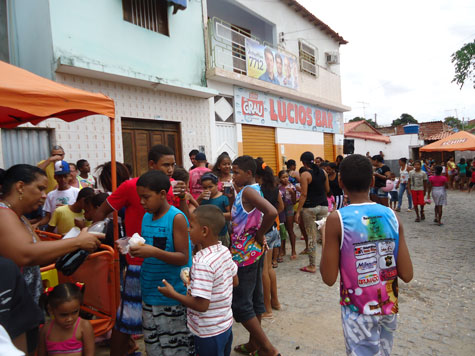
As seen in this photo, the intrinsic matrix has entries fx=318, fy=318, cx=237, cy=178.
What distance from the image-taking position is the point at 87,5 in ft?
22.5

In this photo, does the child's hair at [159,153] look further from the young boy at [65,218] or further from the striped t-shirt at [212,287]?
the young boy at [65,218]

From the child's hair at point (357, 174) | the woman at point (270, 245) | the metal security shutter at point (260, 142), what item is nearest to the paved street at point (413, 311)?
the woman at point (270, 245)

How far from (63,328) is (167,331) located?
2.31 ft

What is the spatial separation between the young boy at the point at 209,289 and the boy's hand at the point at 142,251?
0.22 m

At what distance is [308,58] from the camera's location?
48.8 feet

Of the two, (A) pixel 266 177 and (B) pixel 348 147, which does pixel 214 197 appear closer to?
(A) pixel 266 177

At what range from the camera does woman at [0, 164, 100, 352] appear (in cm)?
167

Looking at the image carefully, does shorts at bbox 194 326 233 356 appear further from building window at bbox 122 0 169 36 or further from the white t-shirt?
building window at bbox 122 0 169 36

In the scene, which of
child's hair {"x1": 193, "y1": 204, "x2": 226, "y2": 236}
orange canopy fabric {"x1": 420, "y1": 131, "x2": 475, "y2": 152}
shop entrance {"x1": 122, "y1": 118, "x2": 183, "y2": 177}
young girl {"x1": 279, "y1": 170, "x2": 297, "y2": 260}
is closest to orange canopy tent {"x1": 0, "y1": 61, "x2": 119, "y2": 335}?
child's hair {"x1": 193, "y1": 204, "x2": 226, "y2": 236}

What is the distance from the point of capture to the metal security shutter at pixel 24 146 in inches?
241

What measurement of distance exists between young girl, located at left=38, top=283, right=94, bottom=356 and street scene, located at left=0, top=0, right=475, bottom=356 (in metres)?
0.01

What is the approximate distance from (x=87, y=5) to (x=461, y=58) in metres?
12.9

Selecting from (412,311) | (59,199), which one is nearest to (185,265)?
(59,199)

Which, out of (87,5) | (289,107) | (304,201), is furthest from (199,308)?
(289,107)
